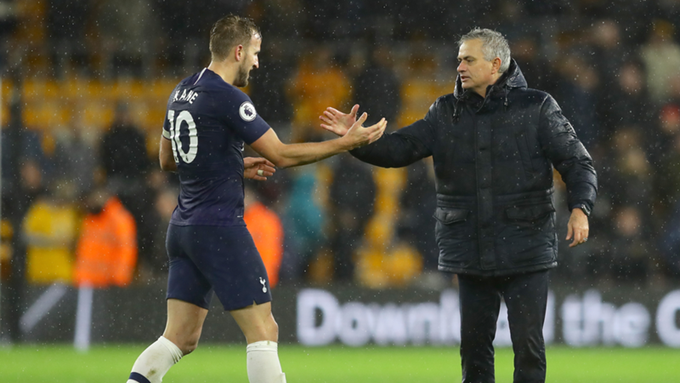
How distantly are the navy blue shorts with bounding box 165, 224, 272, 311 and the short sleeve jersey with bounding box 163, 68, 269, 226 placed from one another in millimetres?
62

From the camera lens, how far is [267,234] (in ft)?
36.0

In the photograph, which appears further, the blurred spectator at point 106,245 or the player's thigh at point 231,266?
the blurred spectator at point 106,245

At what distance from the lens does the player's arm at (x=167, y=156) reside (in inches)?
214

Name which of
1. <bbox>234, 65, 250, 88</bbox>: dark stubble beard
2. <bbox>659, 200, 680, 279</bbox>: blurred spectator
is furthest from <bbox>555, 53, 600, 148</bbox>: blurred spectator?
<bbox>234, 65, 250, 88</bbox>: dark stubble beard

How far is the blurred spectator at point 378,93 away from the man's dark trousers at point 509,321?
6.38 metres

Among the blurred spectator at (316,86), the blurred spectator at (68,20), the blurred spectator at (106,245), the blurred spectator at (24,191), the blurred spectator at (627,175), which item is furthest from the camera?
the blurred spectator at (68,20)

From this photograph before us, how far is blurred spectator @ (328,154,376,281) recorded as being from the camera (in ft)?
37.9

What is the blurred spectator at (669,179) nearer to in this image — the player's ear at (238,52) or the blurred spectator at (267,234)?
the blurred spectator at (267,234)

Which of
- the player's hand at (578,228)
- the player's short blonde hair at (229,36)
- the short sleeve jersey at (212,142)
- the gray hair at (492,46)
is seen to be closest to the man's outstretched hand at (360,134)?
the short sleeve jersey at (212,142)

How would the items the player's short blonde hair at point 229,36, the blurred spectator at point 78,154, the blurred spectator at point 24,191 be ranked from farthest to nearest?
the blurred spectator at point 78,154, the blurred spectator at point 24,191, the player's short blonde hair at point 229,36

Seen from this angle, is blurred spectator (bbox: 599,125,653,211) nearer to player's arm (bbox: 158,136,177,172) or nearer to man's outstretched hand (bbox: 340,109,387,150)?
man's outstretched hand (bbox: 340,109,387,150)

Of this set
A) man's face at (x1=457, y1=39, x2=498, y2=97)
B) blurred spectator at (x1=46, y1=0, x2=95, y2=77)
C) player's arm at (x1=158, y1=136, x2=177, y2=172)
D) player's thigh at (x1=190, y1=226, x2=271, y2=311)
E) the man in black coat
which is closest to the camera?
player's thigh at (x1=190, y1=226, x2=271, y2=311)

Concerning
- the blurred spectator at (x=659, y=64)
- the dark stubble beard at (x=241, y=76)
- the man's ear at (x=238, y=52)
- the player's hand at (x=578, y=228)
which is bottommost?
the player's hand at (x=578, y=228)

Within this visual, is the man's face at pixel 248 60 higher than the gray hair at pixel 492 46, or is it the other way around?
the gray hair at pixel 492 46
